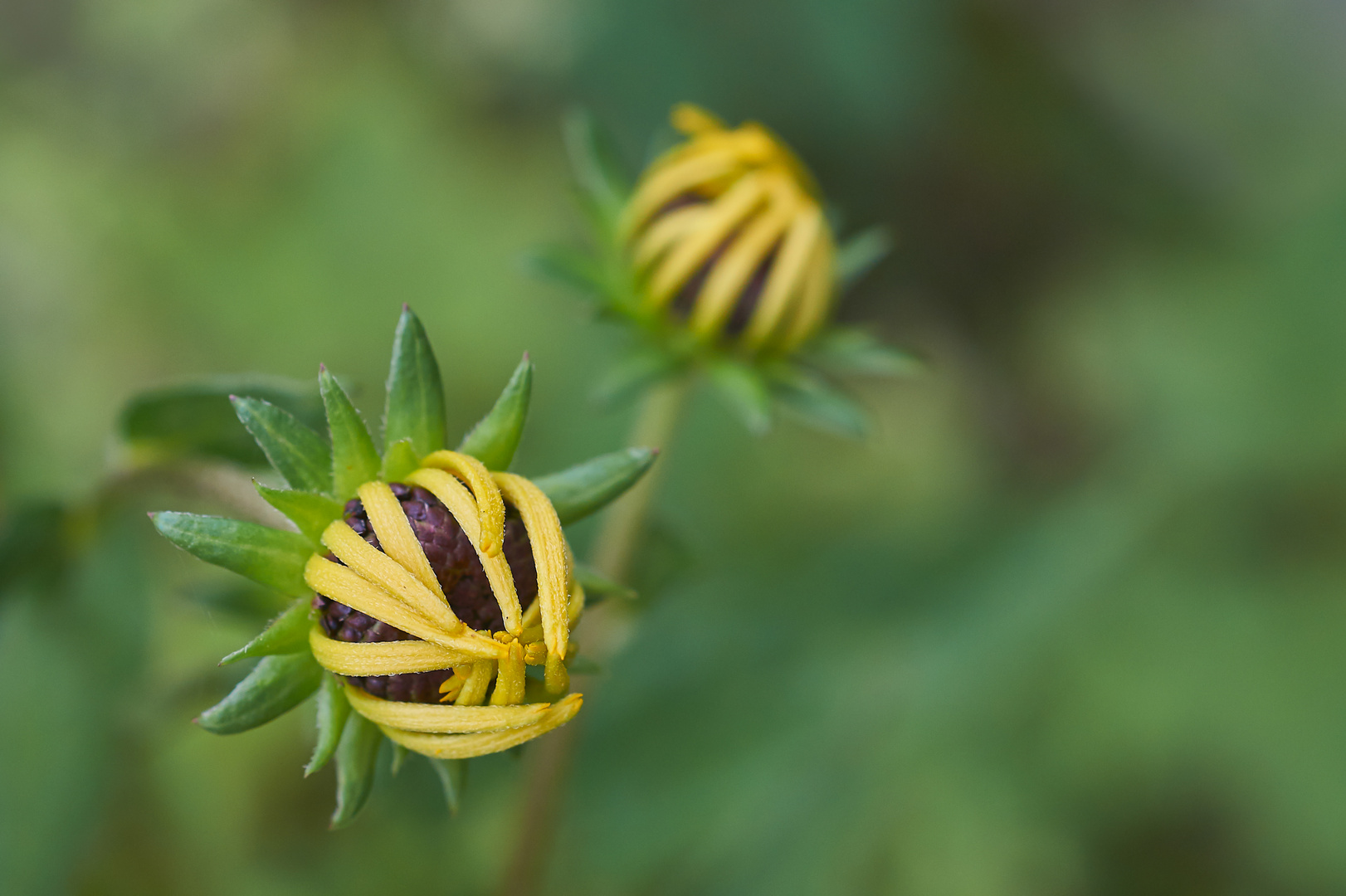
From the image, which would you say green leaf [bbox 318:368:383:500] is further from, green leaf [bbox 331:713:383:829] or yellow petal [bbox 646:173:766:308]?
yellow petal [bbox 646:173:766:308]

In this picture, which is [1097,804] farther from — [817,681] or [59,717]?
[59,717]

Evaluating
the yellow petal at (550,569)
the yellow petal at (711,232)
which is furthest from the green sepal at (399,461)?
the yellow petal at (711,232)

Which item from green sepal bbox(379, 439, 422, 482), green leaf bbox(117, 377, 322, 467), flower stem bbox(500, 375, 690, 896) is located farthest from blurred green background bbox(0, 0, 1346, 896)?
green sepal bbox(379, 439, 422, 482)

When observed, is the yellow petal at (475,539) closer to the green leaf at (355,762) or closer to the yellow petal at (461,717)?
the yellow petal at (461,717)

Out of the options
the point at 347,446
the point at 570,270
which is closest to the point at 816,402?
the point at 570,270

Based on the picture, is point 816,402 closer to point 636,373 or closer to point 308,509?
point 636,373

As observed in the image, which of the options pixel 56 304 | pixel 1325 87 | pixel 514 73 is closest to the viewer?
pixel 56 304

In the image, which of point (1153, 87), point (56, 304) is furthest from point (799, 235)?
point (1153, 87)
